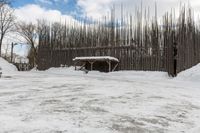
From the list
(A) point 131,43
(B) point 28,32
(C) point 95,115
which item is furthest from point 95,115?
(B) point 28,32

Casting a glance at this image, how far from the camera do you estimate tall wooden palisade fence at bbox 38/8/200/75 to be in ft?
49.0

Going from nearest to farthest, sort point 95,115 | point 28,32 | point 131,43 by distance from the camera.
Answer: point 95,115
point 131,43
point 28,32

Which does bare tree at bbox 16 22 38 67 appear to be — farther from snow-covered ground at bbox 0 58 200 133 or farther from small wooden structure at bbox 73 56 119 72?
snow-covered ground at bbox 0 58 200 133

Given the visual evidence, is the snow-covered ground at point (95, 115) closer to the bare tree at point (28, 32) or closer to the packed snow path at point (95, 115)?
the packed snow path at point (95, 115)

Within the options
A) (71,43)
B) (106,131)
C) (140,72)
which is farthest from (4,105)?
(71,43)

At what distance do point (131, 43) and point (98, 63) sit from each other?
312cm

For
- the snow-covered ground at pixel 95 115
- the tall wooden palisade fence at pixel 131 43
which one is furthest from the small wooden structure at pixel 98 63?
the snow-covered ground at pixel 95 115

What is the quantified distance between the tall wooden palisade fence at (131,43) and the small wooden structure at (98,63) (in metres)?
0.52

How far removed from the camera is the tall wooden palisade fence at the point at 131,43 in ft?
49.0

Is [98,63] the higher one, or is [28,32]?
[28,32]

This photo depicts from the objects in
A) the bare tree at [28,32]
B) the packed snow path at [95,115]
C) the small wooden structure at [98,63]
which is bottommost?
the packed snow path at [95,115]

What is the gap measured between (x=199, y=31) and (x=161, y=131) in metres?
14.9

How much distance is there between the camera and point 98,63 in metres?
19.2

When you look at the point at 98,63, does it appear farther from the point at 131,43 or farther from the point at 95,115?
the point at 95,115
